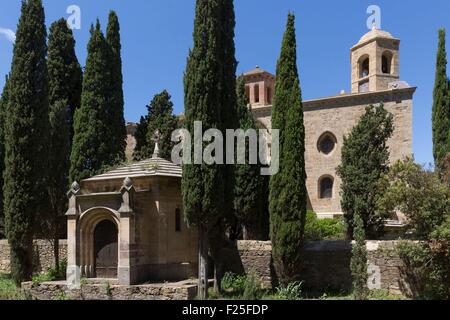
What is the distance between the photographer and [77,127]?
2378cm

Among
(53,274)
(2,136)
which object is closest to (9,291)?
(53,274)

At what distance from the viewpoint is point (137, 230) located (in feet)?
51.3

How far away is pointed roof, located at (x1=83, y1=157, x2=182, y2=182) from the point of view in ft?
54.3

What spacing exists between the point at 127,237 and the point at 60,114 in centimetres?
993

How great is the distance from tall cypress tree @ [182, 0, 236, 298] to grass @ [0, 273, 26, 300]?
6602 millimetres

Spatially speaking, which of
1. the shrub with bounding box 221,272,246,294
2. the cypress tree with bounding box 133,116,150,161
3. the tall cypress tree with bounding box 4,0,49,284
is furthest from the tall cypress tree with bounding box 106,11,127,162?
the shrub with bounding box 221,272,246,294

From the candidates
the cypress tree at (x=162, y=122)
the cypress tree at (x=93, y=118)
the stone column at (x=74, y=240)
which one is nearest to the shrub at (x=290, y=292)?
the stone column at (x=74, y=240)

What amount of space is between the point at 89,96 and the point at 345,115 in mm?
17856

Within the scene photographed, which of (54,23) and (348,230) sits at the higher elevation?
(54,23)

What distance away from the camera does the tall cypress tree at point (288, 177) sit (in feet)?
51.4

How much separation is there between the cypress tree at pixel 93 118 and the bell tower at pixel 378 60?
803 inches

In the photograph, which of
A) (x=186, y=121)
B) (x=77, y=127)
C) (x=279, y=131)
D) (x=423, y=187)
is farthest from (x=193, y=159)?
(x=77, y=127)

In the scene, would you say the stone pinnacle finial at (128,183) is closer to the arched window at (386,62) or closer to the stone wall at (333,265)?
the stone wall at (333,265)
